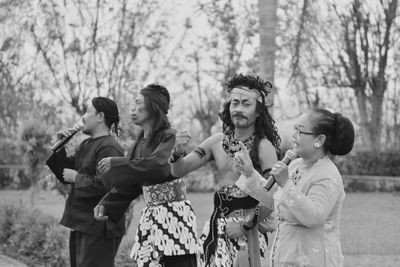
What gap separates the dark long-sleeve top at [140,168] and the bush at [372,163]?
19.0 metres

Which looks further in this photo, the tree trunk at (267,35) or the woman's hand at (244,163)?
the tree trunk at (267,35)

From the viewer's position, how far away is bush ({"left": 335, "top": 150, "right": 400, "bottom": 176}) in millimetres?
24953

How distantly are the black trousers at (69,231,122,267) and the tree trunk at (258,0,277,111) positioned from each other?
3.27m

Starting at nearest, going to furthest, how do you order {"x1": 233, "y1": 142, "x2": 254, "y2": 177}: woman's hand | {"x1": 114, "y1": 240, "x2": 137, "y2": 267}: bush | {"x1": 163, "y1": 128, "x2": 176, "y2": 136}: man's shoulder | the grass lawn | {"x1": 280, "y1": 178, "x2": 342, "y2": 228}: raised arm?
{"x1": 280, "y1": 178, "x2": 342, "y2": 228}: raised arm < {"x1": 233, "y1": 142, "x2": 254, "y2": 177}: woman's hand < {"x1": 163, "y1": 128, "x2": 176, "y2": 136}: man's shoulder < {"x1": 114, "y1": 240, "x2": 137, "y2": 267}: bush < the grass lawn

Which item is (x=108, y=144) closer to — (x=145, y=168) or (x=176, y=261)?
(x=145, y=168)

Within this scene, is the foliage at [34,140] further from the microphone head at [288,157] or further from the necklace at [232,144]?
the microphone head at [288,157]

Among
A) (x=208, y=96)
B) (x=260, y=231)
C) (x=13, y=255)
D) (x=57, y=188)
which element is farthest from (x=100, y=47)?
(x=260, y=231)

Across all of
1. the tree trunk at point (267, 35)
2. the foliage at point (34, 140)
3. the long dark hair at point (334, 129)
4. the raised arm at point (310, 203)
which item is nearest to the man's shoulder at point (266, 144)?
the long dark hair at point (334, 129)

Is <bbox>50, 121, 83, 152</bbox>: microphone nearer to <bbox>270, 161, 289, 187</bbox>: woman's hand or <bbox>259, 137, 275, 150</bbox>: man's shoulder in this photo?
<bbox>259, 137, 275, 150</bbox>: man's shoulder

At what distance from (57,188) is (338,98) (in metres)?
19.2

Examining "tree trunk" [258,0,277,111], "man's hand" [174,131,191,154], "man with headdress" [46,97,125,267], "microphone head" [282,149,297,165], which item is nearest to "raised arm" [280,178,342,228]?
"microphone head" [282,149,297,165]

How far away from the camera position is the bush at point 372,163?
25.0m

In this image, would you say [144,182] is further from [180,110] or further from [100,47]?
[180,110]

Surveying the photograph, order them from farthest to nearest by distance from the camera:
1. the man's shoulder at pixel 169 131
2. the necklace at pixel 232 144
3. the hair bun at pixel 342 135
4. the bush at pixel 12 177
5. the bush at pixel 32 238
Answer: the bush at pixel 12 177 → the bush at pixel 32 238 → the man's shoulder at pixel 169 131 → the necklace at pixel 232 144 → the hair bun at pixel 342 135
